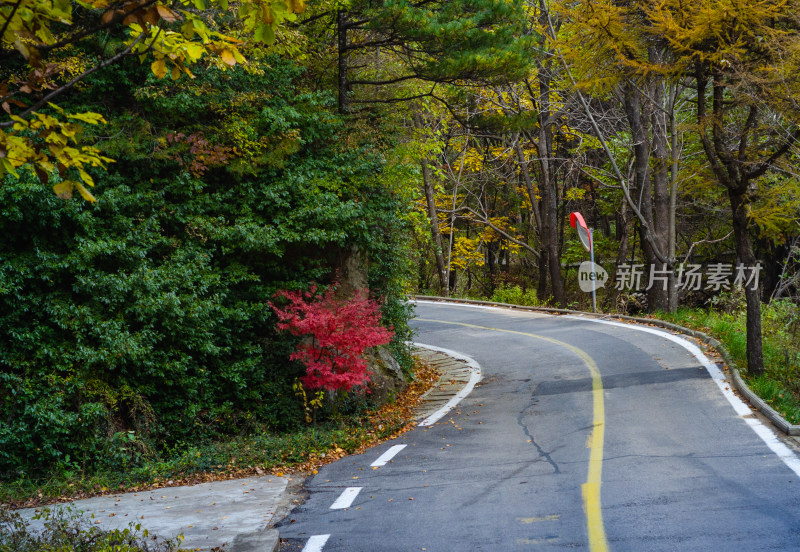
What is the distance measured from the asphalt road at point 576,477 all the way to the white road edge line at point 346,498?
3cm

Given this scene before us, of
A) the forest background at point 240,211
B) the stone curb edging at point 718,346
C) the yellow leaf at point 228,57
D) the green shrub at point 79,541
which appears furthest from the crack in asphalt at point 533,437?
the yellow leaf at point 228,57

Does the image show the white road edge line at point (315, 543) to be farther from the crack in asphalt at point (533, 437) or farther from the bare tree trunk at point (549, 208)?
the bare tree trunk at point (549, 208)

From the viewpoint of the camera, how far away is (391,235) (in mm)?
14828

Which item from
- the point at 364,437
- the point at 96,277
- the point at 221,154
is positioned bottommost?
the point at 364,437

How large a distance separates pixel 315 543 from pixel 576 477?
123 inches

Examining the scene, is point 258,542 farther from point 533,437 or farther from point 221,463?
point 533,437

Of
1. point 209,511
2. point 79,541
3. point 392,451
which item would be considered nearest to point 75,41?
point 79,541

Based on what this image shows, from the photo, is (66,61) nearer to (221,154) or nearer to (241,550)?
(221,154)

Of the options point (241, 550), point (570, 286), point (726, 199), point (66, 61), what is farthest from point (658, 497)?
point (570, 286)

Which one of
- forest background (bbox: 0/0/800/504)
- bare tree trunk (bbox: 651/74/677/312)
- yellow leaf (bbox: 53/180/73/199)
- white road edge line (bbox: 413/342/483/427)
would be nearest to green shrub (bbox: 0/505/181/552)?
yellow leaf (bbox: 53/180/73/199)

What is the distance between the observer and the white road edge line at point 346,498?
725 centimetres

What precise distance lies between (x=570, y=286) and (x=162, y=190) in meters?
31.2

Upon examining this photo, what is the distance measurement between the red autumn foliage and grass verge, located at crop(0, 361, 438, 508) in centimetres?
89

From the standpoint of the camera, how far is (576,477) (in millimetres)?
7605
